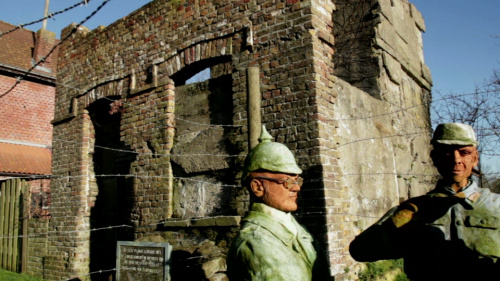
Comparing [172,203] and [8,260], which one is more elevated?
[172,203]

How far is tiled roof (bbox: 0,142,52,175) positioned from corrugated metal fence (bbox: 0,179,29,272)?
4427mm

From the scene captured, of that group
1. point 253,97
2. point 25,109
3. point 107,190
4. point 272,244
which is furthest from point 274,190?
point 25,109

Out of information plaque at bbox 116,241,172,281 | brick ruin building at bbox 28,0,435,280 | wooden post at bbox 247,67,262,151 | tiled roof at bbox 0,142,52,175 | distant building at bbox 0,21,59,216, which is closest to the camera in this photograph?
information plaque at bbox 116,241,172,281

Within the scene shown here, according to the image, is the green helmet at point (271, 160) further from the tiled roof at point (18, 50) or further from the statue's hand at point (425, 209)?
the tiled roof at point (18, 50)

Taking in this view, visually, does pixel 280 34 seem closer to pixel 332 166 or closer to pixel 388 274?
pixel 332 166

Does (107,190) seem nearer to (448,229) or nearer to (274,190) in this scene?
(274,190)

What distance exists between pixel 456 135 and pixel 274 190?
94cm

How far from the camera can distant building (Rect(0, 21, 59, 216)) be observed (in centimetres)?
1362

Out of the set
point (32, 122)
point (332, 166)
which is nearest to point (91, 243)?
point (332, 166)

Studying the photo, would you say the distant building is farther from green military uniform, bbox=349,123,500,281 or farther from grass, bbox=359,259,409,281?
green military uniform, bbox=349,123,500,281

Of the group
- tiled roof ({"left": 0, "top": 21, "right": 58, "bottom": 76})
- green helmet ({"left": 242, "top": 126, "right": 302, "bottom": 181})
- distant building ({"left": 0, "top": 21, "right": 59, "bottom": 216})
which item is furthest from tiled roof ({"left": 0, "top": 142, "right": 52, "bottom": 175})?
green helmet ({"left": 242, "top": 126, "right": 302, "bottom": 181})

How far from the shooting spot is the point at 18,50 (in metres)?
16.1

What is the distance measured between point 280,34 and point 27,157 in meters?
12.4

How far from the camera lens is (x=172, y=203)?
5895 mm
